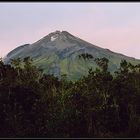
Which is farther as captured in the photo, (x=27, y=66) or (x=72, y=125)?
(x=27, y=66)

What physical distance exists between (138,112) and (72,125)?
10.9 meters

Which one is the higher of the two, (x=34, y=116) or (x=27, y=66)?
(x=27, y=66)

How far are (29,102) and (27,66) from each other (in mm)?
6767

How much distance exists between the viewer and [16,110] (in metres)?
67.9

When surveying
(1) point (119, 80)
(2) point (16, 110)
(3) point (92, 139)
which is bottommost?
(3) point (92, 139)

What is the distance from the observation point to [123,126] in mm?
67875

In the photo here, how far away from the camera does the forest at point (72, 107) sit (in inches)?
2640

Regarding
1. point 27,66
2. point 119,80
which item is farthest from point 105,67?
point 27,66

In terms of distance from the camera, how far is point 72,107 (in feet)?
223

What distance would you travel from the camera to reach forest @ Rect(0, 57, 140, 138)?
67.1 m

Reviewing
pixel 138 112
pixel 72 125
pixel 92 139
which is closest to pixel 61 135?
pixel 72 125

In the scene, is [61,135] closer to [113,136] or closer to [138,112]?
[113,136]

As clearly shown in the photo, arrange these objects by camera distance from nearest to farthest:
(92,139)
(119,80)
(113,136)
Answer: (92,139)
(113,136)
(119,80)

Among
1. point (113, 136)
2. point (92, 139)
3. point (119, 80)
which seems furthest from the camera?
point (119, 80)
